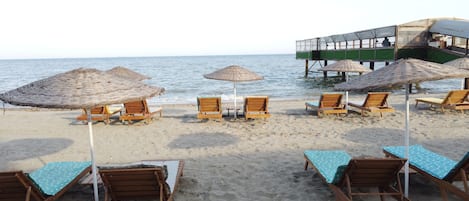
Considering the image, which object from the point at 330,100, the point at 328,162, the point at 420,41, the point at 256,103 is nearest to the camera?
the point at 328,162

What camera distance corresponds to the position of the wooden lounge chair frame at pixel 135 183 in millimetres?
3744

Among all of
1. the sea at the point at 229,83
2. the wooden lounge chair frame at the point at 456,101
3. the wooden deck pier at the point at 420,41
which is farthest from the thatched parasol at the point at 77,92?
the wooden deck pier at the point at 420,41

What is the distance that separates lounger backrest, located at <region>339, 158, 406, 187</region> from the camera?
3.87 metres

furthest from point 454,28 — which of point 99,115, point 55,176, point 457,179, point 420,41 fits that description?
point 55,176

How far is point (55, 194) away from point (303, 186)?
3482 mm

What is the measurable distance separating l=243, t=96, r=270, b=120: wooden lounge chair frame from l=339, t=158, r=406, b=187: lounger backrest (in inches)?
224

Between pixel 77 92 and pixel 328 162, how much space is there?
148 inches

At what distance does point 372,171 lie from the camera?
400 centimetres

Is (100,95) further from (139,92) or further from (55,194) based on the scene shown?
(55,194)

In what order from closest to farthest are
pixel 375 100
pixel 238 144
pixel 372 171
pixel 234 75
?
pixel 372 171 → pixel 238 144 → pixel 234 75 → pixel 375 100

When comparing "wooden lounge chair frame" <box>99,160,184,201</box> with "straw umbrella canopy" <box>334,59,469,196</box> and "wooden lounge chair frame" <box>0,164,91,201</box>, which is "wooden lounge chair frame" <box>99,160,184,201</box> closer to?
"wooden lounge chair frame" <box>0,164,91,201</box>

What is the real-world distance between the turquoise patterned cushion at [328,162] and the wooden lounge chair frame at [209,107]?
4.82 meters

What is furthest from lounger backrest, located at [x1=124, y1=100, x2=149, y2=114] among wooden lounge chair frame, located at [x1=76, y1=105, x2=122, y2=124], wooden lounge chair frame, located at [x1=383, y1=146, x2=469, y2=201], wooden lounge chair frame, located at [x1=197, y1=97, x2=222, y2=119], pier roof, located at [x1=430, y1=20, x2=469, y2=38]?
pier roof, located at [x1=430, y1=20, x2=469, y2=38]

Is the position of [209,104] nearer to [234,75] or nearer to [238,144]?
[234,75]
